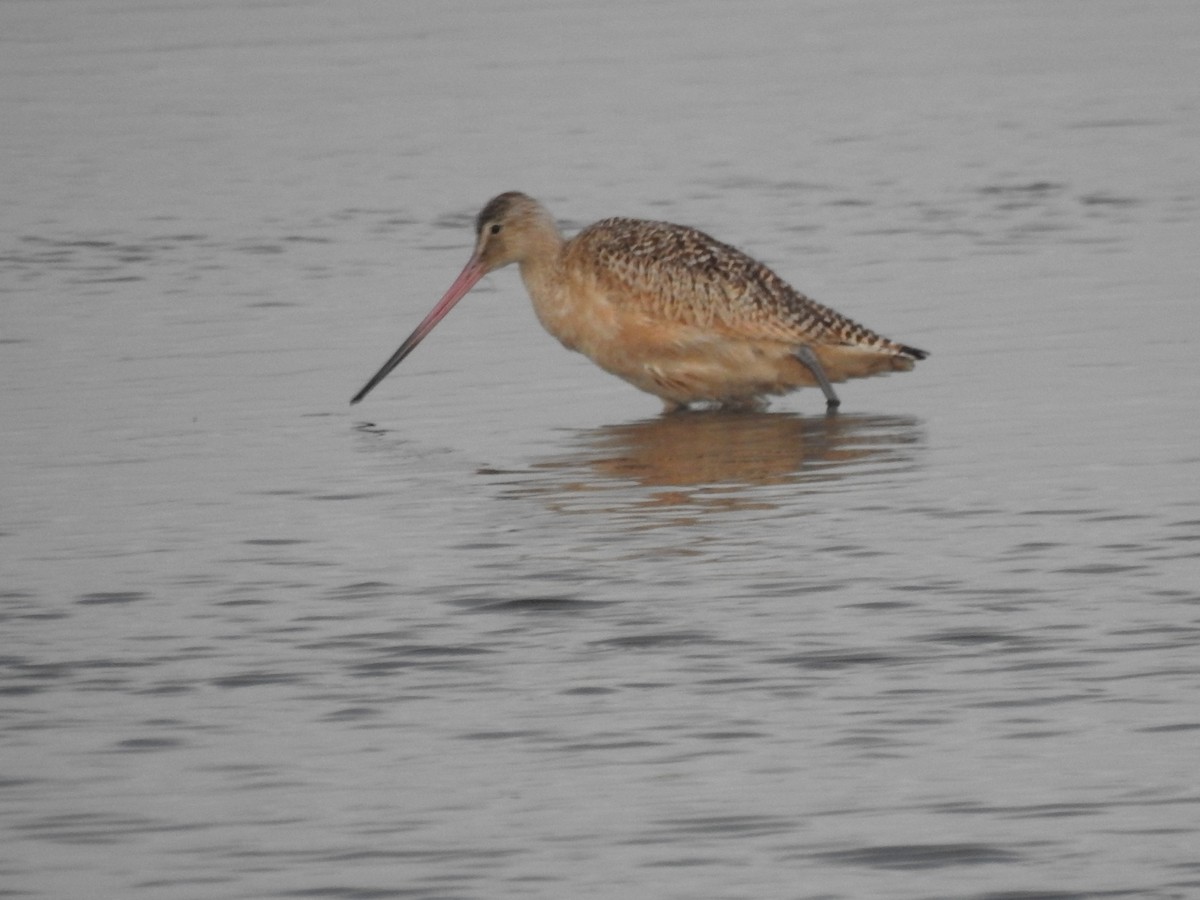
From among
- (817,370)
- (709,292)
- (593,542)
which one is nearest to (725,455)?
(817,370)

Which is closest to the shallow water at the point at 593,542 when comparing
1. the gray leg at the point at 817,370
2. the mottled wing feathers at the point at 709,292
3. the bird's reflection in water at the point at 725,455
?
the bird's reflection in water at the point at 725,455

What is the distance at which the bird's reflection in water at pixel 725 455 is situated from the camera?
10023mm

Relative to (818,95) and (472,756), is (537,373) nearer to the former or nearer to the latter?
(472,756)

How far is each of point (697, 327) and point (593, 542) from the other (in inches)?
110

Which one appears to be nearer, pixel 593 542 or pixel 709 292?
pixel 593 542

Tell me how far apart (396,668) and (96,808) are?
48.7 inches

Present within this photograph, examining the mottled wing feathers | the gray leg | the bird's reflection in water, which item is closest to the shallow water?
the bird's reflection in water

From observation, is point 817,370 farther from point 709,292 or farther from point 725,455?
point 725,455

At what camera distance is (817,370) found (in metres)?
11.7

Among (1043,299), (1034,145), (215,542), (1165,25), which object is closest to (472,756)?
(215,542)

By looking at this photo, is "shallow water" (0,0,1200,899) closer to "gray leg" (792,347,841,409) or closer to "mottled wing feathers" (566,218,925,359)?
"gray leg" (792,347,841,409)

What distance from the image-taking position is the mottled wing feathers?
11.7m

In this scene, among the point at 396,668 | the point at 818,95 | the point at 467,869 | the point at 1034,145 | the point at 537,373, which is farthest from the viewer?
the point at 818,95

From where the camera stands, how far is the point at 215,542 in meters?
9.21
